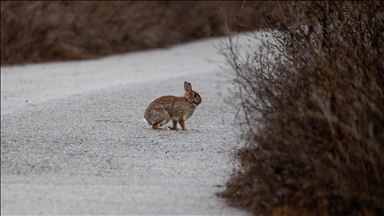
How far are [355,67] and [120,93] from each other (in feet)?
22.5

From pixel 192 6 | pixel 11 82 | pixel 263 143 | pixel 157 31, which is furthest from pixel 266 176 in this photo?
pixel 192 6

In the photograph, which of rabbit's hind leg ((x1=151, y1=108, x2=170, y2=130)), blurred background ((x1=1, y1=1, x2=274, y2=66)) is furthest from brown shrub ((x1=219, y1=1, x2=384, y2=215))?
blurred background ((x1=1, y1=1, x2=274, y2=66))

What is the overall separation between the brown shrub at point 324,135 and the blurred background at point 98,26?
9.10 meters

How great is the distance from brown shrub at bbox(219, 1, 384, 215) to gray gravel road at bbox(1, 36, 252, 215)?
39 cm

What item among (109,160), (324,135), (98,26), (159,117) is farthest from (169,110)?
(98,26)

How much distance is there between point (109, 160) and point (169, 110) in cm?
267

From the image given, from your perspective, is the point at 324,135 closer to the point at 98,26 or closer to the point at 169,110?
the point at 169,110

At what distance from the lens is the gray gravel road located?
24.3 ft

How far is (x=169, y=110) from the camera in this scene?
11570 mm

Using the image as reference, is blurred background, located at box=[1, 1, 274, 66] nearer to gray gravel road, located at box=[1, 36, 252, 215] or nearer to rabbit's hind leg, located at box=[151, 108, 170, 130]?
gray gravel road, located at box=[1, 36, 252, 215]

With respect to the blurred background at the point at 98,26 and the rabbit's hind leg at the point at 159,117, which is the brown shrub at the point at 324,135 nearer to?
the rabbit's hind leg at the point at 159,117

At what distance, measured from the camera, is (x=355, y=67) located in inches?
316

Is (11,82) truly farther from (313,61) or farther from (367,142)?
(367,142)

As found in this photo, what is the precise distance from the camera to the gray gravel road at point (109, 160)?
7.41 metres
